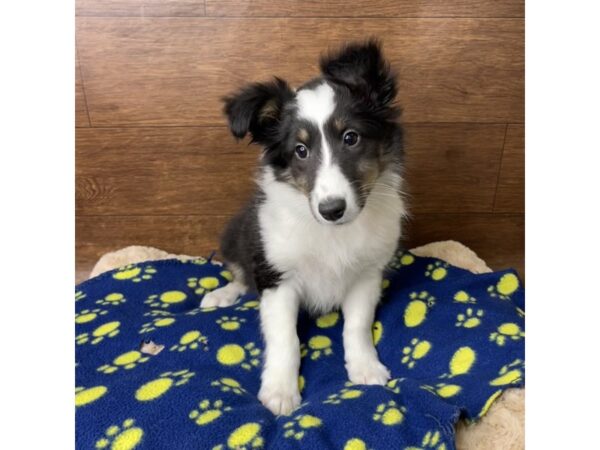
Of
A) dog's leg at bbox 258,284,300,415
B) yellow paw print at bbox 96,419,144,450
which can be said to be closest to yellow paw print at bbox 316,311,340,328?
dog's leg at bbox 258,284,300,415

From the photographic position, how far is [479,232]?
315 centimetres

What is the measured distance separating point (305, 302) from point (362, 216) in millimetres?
441

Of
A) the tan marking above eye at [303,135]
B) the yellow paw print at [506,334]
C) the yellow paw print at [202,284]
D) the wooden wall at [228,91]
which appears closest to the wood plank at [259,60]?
the wooden wall at [228,91]

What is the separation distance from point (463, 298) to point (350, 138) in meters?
0.86

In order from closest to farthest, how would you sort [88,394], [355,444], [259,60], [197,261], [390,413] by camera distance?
[355,444], [390,413], [88,394], [259,60], [197,261]

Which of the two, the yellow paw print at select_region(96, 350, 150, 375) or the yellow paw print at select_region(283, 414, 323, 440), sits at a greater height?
the yellow paw print at select_region(96, 350, 150, 375)

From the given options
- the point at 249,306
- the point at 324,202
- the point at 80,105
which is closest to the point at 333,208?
the point at 324,202

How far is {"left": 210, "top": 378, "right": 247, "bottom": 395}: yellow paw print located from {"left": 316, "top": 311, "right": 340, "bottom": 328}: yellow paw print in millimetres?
549

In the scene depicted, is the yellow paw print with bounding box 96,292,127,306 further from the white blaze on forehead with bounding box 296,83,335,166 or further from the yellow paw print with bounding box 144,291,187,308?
the white blaze on forehead with bounding box 296,83,335,166

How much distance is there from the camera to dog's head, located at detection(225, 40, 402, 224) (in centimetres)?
187

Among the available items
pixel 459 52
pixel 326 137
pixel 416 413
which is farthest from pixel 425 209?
pixel 416 413

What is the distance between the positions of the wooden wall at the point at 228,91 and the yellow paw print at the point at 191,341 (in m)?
1.06

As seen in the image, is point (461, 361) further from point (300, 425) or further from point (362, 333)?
point (300, 425)

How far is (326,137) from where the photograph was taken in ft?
6.24
